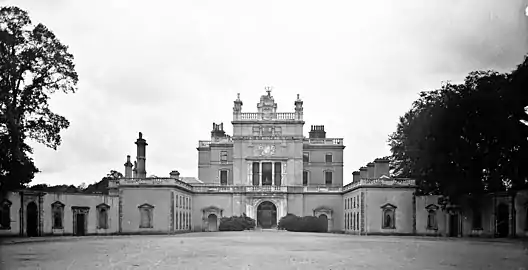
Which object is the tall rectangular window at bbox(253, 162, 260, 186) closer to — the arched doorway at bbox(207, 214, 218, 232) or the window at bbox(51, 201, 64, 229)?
the arched doorway at bbox(207, 214, 218, 232)

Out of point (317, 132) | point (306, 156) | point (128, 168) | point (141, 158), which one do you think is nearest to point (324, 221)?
point (306, 156)

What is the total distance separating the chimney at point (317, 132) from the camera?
72875 millimetres

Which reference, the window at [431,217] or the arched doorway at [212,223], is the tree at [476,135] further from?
the arched doorway at [212,223]

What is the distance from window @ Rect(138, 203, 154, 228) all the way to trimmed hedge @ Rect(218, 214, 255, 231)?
8.19 metres

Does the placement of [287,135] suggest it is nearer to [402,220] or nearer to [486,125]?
[402,220]

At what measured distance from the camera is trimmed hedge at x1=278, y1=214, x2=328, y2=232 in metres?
56.2

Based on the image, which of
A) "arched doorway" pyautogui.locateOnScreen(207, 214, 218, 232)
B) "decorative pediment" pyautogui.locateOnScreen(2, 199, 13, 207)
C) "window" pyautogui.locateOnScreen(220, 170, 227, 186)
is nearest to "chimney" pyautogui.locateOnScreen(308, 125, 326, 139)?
"window" pyautogui.locateOnScreen(220, 170, 227, 186)

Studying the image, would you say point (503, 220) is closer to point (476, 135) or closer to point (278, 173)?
point (476, 135)

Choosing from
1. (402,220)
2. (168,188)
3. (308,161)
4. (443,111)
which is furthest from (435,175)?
(308,161)

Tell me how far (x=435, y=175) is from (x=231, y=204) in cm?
2672

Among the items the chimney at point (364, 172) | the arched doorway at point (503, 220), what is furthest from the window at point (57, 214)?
the arched doorway at point (503, 220)

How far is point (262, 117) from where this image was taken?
212 feet

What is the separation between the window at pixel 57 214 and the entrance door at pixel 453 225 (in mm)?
26743

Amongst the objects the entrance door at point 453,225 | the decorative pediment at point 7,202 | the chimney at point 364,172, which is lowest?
the entrance door at point 453,225
